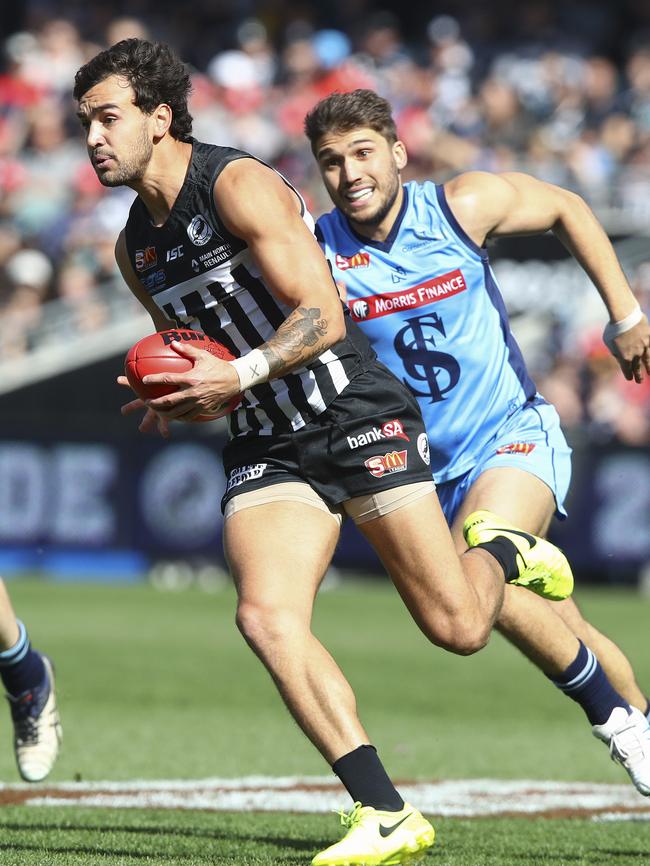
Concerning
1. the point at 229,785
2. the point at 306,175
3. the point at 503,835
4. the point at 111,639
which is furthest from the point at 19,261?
the point at 503,835

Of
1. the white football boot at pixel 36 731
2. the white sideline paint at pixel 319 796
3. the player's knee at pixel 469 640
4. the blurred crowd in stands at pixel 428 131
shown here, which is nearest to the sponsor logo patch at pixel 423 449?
the player's knee at pixel 469 640

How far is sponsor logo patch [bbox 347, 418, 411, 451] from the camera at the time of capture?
4770 millimetres

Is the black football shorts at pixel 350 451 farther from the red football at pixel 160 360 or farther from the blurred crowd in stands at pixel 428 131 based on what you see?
the blurred crowd in stands at pixel 428 131

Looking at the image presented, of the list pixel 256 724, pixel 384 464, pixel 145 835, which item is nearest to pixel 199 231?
pixel 384 464

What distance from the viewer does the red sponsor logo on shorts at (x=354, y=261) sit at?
5906 millimetres

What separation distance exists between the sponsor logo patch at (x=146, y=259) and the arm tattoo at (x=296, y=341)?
0.55 metres

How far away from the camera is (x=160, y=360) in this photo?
14.7 feet

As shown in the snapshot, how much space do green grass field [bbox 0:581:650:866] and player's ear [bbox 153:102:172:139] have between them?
2273 millimetres

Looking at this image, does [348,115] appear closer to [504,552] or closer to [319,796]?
[504,552]

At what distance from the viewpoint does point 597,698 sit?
A: 5.54m

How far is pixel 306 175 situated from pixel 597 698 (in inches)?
502

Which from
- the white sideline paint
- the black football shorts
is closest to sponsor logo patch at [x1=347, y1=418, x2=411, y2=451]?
the black football shorts

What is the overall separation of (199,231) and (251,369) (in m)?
0.53

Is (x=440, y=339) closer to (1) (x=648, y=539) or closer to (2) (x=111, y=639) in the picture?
(2) (x=111, y=639)
